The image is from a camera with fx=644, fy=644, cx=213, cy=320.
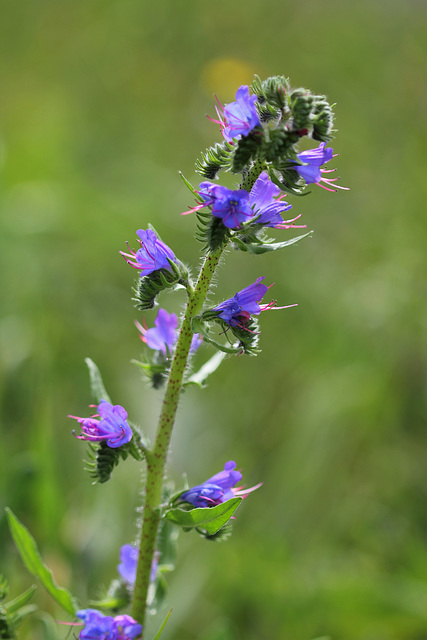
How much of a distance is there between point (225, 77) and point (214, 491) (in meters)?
5.61

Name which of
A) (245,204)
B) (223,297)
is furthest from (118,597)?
(223,297)

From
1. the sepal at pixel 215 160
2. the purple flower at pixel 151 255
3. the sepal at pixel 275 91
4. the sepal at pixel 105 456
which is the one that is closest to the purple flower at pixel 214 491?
the sepal at pixel 105 456

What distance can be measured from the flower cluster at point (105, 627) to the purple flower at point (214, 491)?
38cm

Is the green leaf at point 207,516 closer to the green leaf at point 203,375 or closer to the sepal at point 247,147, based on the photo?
the green leaf at point 203,375

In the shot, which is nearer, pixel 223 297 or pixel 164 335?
pixel 164 335

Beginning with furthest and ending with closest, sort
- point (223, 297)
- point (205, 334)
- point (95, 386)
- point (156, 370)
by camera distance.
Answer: point (223, 297) < point (156, 370) < point (95, 386) < point (205, 334)

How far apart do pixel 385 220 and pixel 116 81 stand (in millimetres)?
3977

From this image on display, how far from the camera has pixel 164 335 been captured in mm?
2146

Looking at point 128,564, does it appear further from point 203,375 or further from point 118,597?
point 203,375

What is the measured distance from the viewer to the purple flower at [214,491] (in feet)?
6.19

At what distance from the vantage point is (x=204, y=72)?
23.1ft

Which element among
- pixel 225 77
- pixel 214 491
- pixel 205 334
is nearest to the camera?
pixel 205 334

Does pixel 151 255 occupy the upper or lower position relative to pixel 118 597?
upper

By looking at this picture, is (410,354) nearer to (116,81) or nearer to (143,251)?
(143,251)
